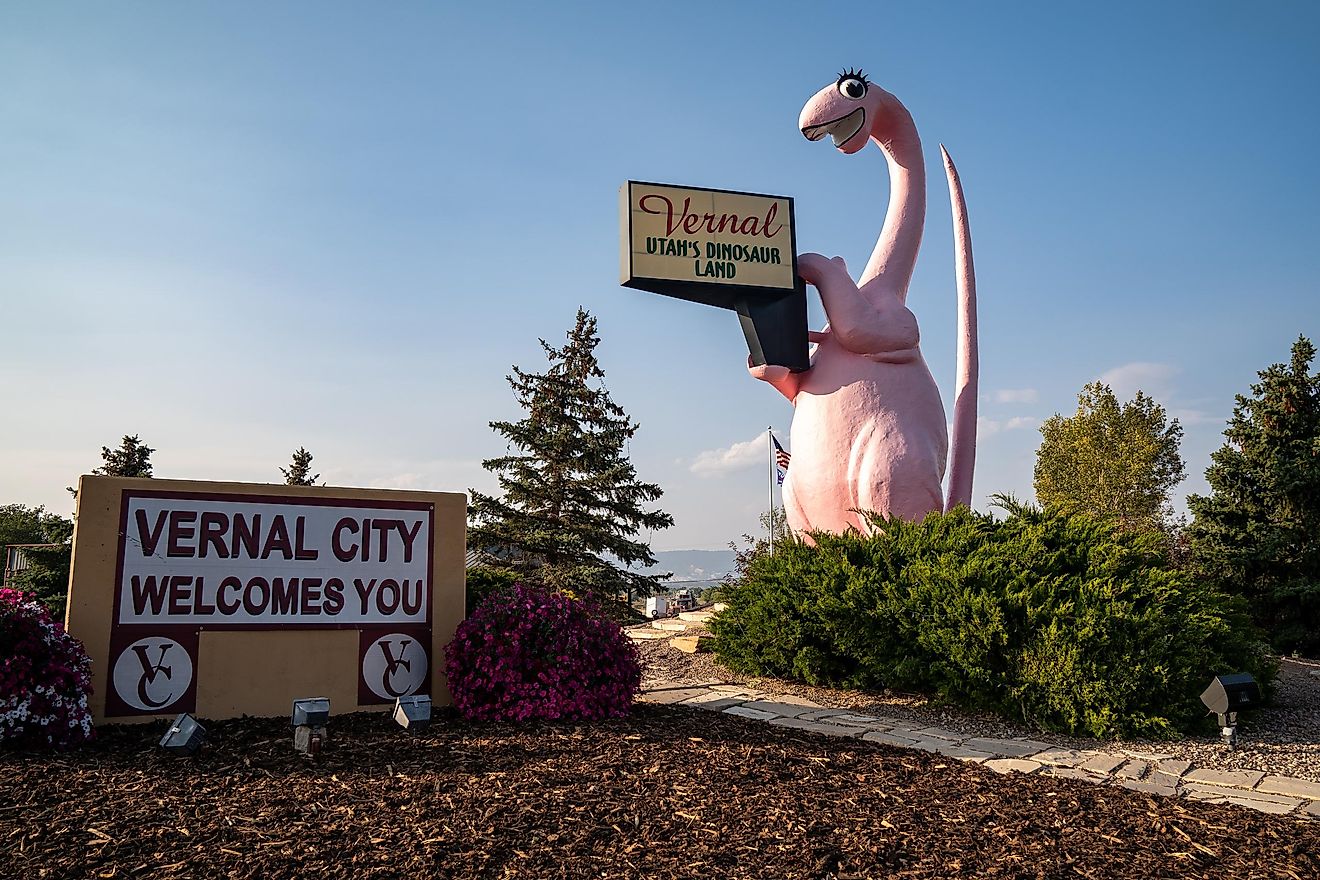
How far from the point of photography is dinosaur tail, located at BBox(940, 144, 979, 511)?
37.6 ft

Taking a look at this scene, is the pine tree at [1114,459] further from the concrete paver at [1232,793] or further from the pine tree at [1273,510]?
the concrete paver at [1232,793]

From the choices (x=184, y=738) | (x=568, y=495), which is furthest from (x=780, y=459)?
(x=184, y=738)

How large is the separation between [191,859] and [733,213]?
9097mm

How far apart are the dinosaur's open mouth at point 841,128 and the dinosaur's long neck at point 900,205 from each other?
44 centimetres

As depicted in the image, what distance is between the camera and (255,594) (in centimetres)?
639

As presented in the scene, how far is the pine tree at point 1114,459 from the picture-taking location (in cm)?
2572

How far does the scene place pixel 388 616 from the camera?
22.1ft

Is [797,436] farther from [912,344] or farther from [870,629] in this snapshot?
[870,629]

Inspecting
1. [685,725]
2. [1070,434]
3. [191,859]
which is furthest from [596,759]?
[1070,434]

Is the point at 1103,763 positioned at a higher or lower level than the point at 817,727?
lower

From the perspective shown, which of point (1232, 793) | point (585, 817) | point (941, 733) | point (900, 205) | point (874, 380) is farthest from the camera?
point (900, 205)

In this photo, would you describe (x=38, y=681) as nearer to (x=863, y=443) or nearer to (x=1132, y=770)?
(x=1132, y=770)

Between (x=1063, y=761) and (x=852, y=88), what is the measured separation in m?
8.21

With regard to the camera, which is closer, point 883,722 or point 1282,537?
point 883,722
